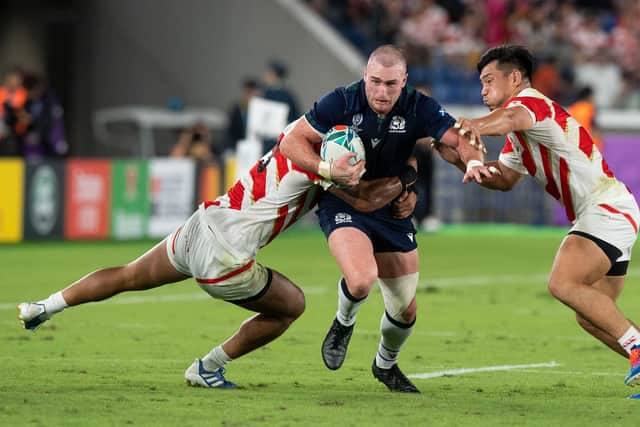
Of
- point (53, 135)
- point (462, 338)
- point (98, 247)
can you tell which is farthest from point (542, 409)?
point (53, 135)

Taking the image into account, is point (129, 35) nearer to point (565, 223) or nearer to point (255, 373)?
point (565, 223)

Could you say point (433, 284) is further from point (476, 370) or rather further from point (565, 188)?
point (565, 188)

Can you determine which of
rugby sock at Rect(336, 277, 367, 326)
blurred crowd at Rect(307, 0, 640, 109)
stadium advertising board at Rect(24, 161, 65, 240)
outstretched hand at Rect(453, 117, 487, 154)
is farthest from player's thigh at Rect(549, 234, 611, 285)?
blurred crowd at Rect(307, 0, 640, 109)

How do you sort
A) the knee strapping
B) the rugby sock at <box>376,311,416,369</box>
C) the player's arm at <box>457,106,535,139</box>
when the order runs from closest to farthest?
1. the player's arm at <box>457,106,535,139</box>
2. the knee strapping
3. the rugby sock at <box>376,311,416,369</box>

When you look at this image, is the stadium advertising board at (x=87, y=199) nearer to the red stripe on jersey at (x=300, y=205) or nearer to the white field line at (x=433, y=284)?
the white field line at (x=433, y=284)

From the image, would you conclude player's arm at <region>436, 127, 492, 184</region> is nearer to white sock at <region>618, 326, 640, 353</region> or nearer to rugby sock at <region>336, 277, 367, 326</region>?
rugby sock at <region>336, 277, 367, 326</region>

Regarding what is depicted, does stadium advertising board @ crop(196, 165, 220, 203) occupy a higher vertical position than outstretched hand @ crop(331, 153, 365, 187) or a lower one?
lower

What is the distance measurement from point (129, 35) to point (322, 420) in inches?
1003

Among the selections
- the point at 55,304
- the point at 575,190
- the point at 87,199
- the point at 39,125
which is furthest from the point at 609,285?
the point at 39,125

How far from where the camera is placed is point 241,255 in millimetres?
8078

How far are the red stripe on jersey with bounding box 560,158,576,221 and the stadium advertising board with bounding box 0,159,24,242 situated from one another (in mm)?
12681

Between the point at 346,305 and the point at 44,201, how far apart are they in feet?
41.5

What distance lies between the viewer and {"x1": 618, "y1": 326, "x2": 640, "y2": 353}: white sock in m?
7.90

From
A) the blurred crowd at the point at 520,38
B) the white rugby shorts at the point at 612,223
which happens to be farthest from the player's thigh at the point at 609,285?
the blurred crowd at the point at 520,38
